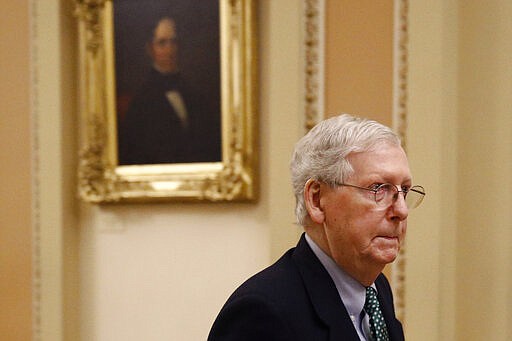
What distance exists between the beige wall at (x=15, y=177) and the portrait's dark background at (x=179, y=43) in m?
0.87

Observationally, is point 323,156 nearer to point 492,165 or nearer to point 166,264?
point 492,165

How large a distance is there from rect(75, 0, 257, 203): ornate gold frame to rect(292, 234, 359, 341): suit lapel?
8.59ft

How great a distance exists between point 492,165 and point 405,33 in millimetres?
942

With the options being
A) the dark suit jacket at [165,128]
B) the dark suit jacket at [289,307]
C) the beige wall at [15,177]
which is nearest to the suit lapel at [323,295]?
the dark suit jacket at [289,307]

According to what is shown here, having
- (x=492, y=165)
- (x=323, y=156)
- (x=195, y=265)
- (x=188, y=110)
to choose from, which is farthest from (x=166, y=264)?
(x=323, y=156)

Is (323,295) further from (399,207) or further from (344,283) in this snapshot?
(399,207)

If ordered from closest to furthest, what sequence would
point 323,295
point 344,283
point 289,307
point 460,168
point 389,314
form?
point 289,307 < point 323,295 < point 344,283 < point 389,314 < point 460,168

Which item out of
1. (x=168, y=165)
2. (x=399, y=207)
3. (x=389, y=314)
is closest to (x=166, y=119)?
(x=168, y=165)

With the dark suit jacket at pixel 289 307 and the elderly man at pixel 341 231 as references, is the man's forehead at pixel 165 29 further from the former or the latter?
the dark suit jacket at pixel 289 307

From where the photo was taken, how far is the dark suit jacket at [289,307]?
230cm

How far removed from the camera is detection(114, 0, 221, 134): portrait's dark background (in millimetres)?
5383

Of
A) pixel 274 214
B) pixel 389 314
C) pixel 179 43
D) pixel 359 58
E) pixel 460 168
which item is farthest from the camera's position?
pixel 179 43

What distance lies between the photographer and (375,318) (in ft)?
8.67

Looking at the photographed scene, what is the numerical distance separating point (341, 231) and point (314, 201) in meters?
0.15
